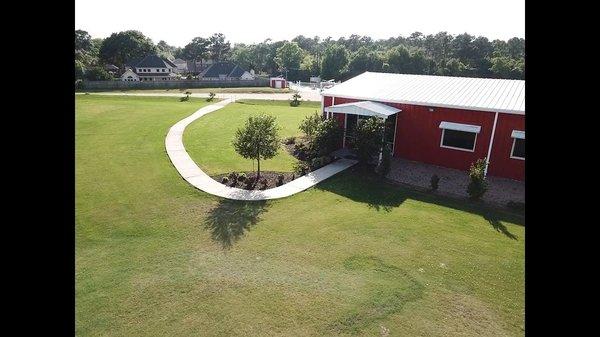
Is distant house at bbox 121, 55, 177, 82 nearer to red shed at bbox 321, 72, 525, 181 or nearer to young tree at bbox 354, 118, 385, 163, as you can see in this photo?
red shed at bbox 321, 72, 525, 181

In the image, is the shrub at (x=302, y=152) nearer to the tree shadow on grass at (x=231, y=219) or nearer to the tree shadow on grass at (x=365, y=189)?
the tree shadow on grass at (x=365, y=189)

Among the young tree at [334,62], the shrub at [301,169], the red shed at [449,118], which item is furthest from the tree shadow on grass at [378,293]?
the young tree at [334,62]

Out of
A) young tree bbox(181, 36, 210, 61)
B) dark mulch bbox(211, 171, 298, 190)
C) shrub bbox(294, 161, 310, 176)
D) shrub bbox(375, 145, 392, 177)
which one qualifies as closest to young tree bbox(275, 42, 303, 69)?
young tree bbox(181, 36, 210, 61)

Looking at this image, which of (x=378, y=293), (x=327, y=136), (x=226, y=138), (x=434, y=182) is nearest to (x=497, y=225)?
(x=434, y=182)

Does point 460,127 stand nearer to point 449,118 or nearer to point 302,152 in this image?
point 449,118

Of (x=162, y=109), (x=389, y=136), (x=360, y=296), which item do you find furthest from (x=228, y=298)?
(x=162, y=109)
